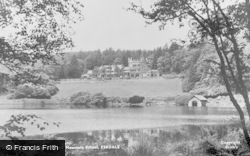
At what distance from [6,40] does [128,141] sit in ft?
10.0

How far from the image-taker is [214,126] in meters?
8.15

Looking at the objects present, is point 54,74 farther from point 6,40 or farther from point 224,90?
point 224,90

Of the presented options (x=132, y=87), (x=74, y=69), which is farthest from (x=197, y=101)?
(x=74, y=69)

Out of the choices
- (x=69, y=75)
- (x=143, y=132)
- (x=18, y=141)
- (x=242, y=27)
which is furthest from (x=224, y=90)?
(x=18, y=141)

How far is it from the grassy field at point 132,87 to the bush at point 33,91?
348mm

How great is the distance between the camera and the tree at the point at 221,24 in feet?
22.7

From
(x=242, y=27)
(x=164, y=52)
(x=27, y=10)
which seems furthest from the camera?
(x=164, y=52)

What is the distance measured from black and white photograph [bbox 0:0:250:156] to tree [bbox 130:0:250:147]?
19 mm

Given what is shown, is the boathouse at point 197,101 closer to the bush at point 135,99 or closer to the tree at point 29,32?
the bush at point 135,99

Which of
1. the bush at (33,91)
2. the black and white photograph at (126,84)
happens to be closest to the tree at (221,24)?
the black and white photograph at (126,84)

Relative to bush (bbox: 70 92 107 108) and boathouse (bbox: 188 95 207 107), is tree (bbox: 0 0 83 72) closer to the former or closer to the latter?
bush (bbox: 70 92 107 108)

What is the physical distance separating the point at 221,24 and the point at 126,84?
2.37 metres

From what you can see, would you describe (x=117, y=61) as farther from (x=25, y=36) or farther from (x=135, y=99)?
(x=25, y=36)

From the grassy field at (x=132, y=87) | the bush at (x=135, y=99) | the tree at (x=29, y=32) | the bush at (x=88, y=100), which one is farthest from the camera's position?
the bush at (x=135, y=99)
